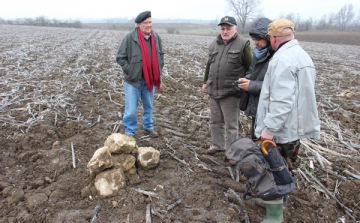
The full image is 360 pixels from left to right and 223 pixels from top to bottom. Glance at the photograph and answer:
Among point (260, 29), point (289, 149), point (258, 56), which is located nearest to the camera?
point (289, 149)

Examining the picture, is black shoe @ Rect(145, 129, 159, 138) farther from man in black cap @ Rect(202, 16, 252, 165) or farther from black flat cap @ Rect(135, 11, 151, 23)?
black flat cap @ Rect(135, 11, 151, 23)

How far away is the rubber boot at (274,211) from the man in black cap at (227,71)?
1256 mm

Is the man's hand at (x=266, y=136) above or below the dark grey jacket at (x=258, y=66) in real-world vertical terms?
below

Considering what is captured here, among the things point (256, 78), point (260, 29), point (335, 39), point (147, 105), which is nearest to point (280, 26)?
point (260, 29)

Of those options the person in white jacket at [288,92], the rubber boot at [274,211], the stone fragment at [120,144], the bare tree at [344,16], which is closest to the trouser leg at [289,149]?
the person in white jacket at [288,92]

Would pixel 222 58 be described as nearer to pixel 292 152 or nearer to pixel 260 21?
pixel 260 21

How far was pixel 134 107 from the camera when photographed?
177 inches

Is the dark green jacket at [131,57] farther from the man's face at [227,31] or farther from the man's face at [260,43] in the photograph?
the man's face at [260,43]

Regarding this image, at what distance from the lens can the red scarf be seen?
13.7ft

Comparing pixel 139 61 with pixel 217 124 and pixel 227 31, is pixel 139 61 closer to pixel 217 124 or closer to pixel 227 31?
pixel 227 31

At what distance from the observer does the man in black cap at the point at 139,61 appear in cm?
414

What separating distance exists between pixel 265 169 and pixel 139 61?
264 cm

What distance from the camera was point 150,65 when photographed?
434 centimetres

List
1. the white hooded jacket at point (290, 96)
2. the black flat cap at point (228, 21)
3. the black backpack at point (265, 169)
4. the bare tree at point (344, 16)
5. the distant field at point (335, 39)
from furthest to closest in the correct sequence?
the bare tree at point (344, 16) < the distant field at point (335, 39) < the black flat cap at point (228, 21) < the black backpack at point (265, 169) < the white hooded jacket at point (290, 96)
